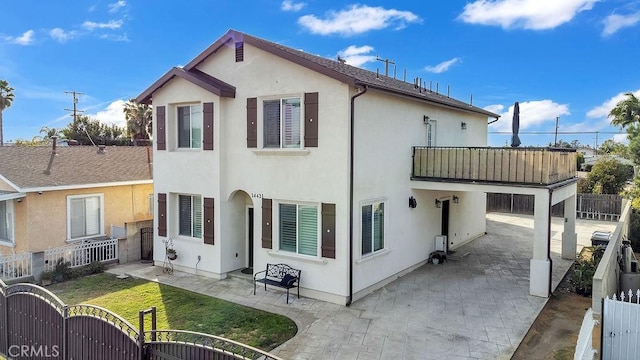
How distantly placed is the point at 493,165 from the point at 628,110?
20.8 metres

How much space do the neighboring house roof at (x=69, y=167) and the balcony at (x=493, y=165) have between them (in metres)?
12.7

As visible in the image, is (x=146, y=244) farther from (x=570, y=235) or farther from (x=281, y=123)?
(x=570, y=235)

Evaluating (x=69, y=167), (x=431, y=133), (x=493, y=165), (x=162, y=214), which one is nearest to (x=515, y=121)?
(x=493, y=165)

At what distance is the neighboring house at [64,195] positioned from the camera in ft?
51.1

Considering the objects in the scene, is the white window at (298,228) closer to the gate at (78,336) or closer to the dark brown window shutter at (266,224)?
the dark brown window shutter at (266,224)

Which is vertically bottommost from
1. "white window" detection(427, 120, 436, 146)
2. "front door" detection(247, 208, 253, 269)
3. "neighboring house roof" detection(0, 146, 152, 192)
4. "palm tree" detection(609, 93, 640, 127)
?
"front door" detection(247, 208, 253, 269)

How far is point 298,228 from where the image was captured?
12828 mm

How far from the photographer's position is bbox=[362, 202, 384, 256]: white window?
12.8m

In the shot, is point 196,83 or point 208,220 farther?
point 208,220

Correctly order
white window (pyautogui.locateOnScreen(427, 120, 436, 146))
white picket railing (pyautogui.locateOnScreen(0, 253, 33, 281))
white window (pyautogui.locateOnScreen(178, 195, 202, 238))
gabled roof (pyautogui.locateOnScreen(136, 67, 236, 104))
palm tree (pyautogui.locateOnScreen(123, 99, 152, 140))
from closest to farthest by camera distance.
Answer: gabled roof (pyautogui.locateOnScreen(136, 67, 236, 104)) → white picket railing (pyautogui.locateOnScreen(0, 253, 33, 281)) → white window (pyautogui.locateOnScreen(178, 195, 202, 238)) → white window (pyautogui.locateOnScreen(427, 120, 436, 146)) → palm tree (pyautogui.locateOnScreen(123, 99, 152, 140))

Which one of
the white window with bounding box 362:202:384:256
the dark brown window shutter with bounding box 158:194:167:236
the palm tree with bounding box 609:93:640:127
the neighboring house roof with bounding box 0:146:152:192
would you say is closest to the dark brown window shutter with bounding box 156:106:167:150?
the dark brown window shutter with bounding box 158:194:167:236

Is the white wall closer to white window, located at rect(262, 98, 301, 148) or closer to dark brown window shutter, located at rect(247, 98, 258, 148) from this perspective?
white window, located at rect(262, 98, 301, 148)

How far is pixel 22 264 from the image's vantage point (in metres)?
14.1

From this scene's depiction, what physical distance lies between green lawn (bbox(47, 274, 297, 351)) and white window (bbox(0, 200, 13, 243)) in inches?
171
